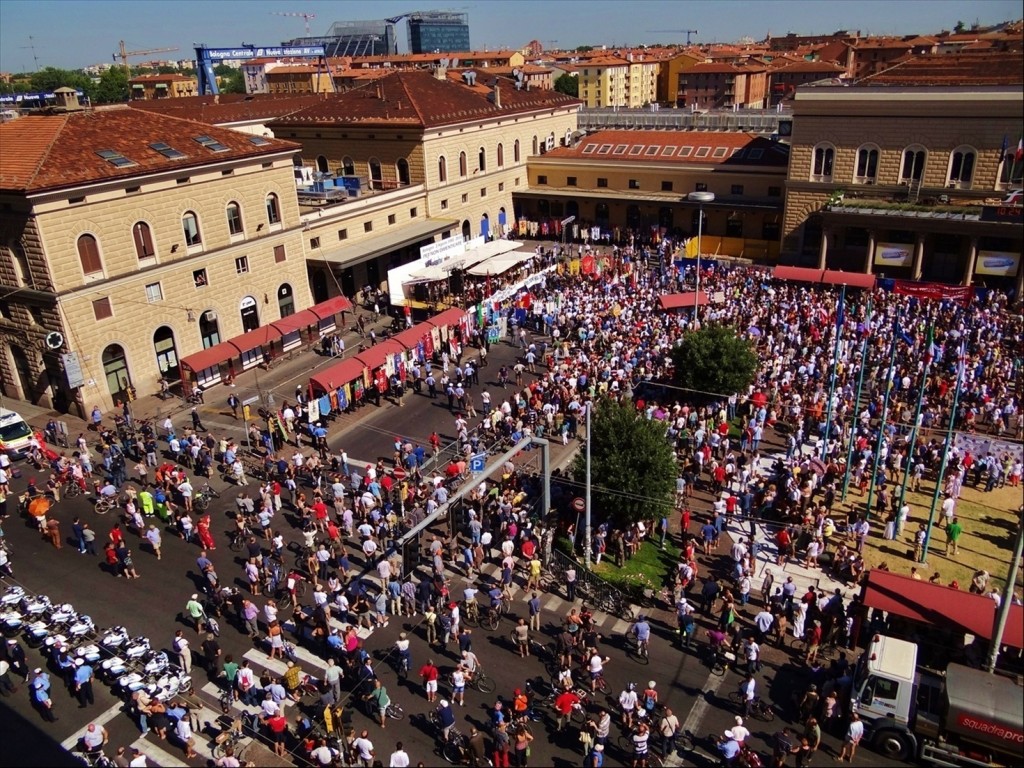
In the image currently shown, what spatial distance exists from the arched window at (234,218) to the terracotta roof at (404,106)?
50.5 feet

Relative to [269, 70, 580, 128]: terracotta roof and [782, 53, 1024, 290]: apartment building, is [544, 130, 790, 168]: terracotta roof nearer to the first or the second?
[782, 53, 1024, 290]: apartment building

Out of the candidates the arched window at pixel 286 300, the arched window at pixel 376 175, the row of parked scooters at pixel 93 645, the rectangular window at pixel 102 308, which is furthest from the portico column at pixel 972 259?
the rectangular window at pixel 102 308

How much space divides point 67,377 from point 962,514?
34.3 meters

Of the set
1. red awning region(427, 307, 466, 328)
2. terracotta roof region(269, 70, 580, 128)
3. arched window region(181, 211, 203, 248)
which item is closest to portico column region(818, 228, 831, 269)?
red awning region(427, 307, 466, 328)

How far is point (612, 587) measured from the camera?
21.8 m

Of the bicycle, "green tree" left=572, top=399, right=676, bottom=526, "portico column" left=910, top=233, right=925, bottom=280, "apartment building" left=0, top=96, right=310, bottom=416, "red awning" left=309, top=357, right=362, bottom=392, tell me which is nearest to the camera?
the bicycle

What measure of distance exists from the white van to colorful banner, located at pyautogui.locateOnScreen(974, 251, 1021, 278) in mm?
45170

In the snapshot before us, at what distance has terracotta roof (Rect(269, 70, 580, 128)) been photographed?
51.2 meters

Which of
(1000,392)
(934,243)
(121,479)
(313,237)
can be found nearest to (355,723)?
(121,479)

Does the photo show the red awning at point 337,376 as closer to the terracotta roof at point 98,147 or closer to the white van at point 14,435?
the white van at point 14,435

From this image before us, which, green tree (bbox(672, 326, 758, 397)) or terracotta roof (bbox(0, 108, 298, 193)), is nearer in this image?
green tree (bbox(672, 326, 758, 397))

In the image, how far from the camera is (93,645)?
1950 centimetres

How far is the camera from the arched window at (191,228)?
36.1 m

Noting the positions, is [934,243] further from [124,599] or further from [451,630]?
[124,599]
